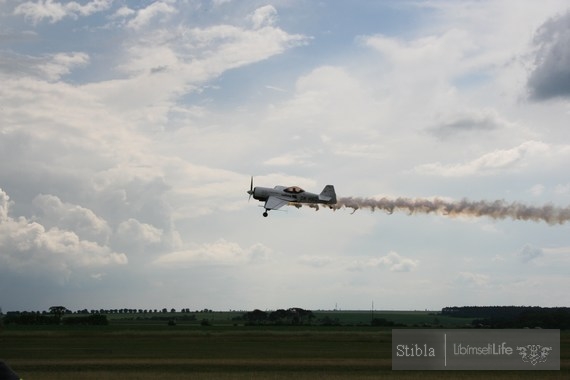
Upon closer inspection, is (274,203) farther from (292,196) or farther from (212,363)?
(212,363)

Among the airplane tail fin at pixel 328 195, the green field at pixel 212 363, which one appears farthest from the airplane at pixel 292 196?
the green field at pixel 212 363

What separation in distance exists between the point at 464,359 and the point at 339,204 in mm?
22885

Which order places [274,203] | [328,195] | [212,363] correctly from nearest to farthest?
[212,363], [274,203], [328,195]

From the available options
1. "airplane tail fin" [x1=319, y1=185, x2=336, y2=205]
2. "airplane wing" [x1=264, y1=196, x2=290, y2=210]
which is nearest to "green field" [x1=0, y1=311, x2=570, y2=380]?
"airplane wing" [x1=264, y1=196, x2=290, y2=210]

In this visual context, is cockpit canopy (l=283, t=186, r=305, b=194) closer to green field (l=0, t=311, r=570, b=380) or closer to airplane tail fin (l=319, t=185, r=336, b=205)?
airplane tail fin (l=319, t=185, r=336, b=205)

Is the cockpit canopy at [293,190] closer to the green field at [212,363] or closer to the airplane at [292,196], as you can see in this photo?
the airplane at [292,196]

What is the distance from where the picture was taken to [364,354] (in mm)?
66375

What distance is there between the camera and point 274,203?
70875 millimetres

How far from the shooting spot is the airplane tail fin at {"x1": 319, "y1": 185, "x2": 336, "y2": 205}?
72625 mm

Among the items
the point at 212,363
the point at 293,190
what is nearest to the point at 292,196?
the point at 293,190

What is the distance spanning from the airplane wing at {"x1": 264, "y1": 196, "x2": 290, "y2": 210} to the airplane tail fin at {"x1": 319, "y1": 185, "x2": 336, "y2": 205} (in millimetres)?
3588

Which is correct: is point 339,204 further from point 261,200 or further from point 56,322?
point 56,322

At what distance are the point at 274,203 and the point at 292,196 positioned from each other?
2213 millimetres

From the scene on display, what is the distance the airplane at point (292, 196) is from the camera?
71812 mm
